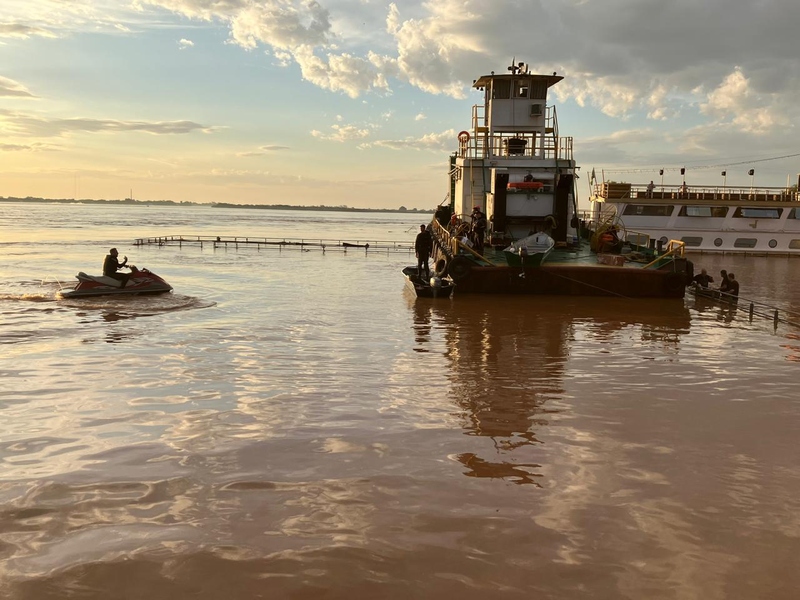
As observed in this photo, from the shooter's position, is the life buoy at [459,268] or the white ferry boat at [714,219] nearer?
the life buoy at [459,268]

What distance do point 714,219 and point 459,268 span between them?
3419 cm

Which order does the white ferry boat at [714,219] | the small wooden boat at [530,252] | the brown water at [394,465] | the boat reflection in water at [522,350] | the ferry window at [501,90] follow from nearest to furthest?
the brown water at [394,465] → the boat reflection in water at [522,350] → the small wooden boat at [530,252] → the ferry window at [501,90] → the white ferry boat at [714,219]

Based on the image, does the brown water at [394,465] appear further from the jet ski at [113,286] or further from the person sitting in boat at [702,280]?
the person sitting in boat at [702,280]

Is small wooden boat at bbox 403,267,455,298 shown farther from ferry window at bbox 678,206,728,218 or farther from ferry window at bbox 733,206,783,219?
ferry window at bbox 733,206,783,219

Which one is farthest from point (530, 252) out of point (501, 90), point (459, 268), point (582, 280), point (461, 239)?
point (501, 90)

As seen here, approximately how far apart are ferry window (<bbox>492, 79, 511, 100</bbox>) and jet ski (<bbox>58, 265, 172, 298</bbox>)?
1704 centimetres

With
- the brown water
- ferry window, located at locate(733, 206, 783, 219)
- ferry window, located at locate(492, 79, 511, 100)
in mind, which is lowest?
the brown water

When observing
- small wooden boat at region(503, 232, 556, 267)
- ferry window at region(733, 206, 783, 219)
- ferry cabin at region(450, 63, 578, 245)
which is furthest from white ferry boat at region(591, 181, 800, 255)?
small wooden boat at region(503, 232, 556, 267)

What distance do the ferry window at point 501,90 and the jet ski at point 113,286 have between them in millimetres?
17040

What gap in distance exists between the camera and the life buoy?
19.1 meters

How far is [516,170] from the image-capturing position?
23.5m

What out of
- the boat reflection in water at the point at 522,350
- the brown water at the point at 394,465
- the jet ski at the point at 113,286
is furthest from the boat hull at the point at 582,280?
the jet ski at the point at 113,286

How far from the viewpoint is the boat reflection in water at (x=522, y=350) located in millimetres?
6699

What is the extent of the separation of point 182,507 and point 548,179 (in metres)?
20.3
